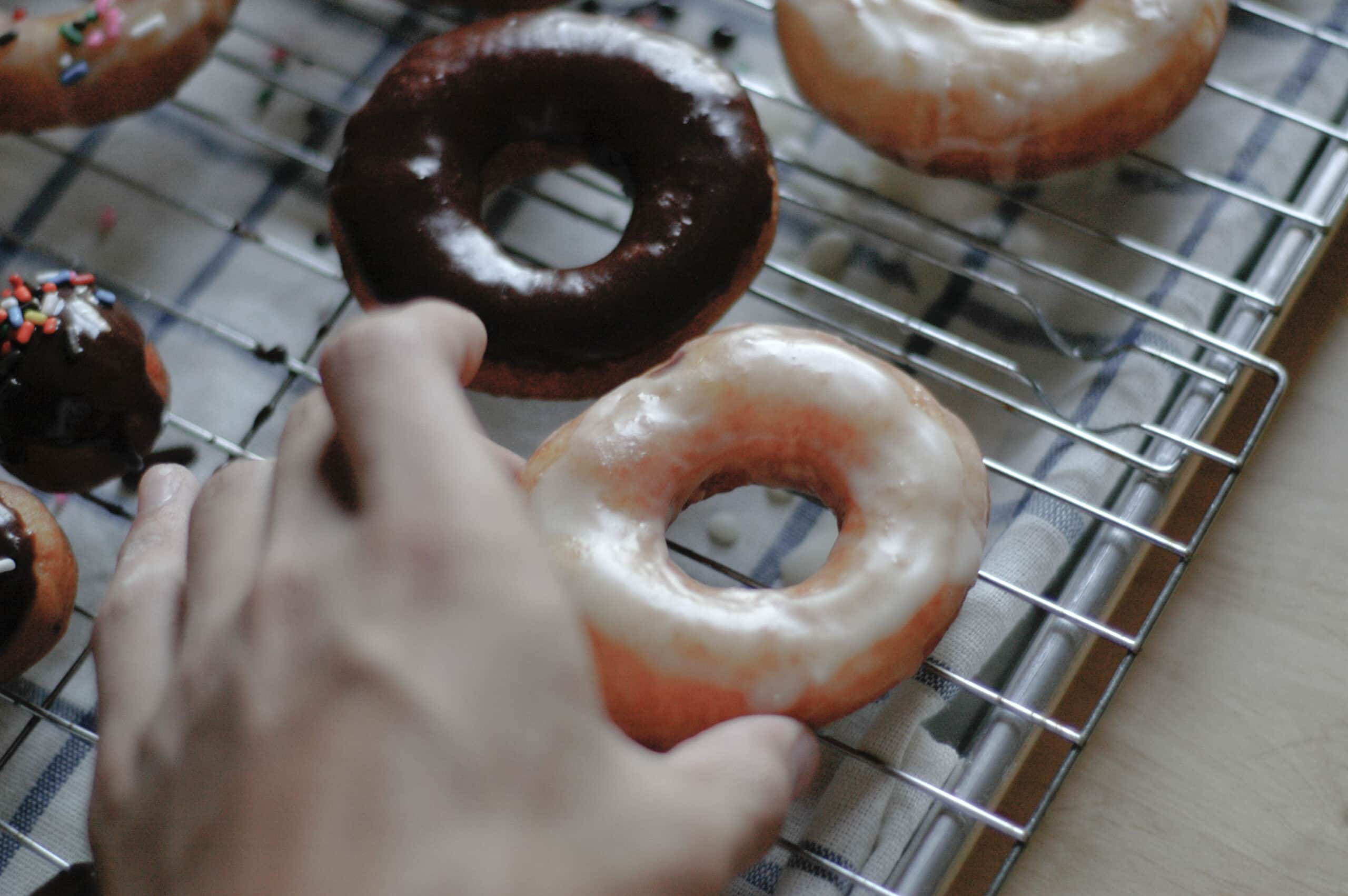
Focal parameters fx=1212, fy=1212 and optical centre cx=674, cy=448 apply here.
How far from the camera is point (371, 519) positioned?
2.16ft

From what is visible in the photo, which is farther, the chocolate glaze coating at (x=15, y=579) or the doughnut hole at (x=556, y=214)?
the doughnut hole at (x=556, y=214)

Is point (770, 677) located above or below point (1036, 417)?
below

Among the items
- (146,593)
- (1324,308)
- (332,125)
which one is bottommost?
(146,593)

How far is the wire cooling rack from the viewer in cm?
104

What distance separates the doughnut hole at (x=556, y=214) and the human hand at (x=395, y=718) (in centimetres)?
54

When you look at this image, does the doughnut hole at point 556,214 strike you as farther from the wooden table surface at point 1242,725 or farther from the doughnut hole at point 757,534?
the wooden table surface at point 1242,725

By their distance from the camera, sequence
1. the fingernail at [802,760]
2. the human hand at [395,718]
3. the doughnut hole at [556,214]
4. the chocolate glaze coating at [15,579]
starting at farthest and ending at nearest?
the doughnut hole at [556,214] → the chocolate glaze coating at [15,579] → the fingernail at [802,760] → the human hand at [395,718]

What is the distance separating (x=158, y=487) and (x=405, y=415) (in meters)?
0.34

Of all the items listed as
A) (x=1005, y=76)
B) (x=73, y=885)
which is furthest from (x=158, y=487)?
(x=1005, y=76)

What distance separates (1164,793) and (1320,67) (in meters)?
0.78

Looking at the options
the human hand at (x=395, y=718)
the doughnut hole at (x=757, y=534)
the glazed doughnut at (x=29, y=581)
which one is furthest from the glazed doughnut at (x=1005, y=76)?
the glazed doughnut at (x=29, y=581)

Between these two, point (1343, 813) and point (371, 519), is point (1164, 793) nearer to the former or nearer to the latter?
point (1343, 813)

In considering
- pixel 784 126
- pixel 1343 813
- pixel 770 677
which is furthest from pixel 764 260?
pixel 1343 813

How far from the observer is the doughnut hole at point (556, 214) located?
1.26 m
